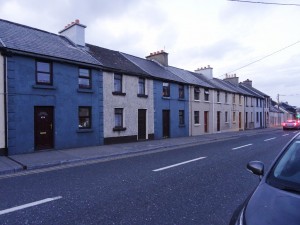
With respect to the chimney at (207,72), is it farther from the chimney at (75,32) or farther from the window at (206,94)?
the chimney at (75,32)

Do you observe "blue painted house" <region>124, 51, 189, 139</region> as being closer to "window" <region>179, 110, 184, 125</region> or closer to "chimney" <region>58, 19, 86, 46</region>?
"window" <region>179, 110, 184, 125</region>

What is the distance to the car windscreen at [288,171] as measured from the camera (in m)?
2.76

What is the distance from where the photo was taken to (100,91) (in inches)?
671

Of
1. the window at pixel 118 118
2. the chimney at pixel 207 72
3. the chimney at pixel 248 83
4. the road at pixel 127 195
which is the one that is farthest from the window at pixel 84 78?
the chimney at pixel 248 83

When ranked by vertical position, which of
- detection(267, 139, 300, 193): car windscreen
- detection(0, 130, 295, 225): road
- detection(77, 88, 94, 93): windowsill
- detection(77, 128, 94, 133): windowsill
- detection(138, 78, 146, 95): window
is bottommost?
detection(0, 130, 295, 225): road

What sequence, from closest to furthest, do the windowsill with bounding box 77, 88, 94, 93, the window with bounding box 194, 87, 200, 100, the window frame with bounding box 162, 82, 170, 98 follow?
the windowsill with bounding box 77, 88, 94, 93
the window frame with bounding box 162, 82, 170, 98
the window with bounding box 194, 87, 200, 100

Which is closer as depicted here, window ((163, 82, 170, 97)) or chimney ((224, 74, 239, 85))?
window ((163, 82, 170, 97))

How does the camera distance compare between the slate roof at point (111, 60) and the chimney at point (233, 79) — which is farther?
the chimney at point (233, 79)

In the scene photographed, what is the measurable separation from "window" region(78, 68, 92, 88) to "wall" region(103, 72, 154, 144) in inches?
48.3

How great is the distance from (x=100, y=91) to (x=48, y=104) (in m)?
3.86

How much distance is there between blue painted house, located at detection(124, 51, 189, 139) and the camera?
22.1 metres

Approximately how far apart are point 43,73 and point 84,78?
280 centimetres

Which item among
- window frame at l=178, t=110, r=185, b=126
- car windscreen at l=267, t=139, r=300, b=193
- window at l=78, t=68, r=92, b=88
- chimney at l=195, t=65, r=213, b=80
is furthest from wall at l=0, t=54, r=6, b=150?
chimney at l=195, t=65, r=213, b=80

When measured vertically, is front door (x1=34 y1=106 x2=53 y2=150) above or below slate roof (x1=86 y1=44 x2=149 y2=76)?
below
